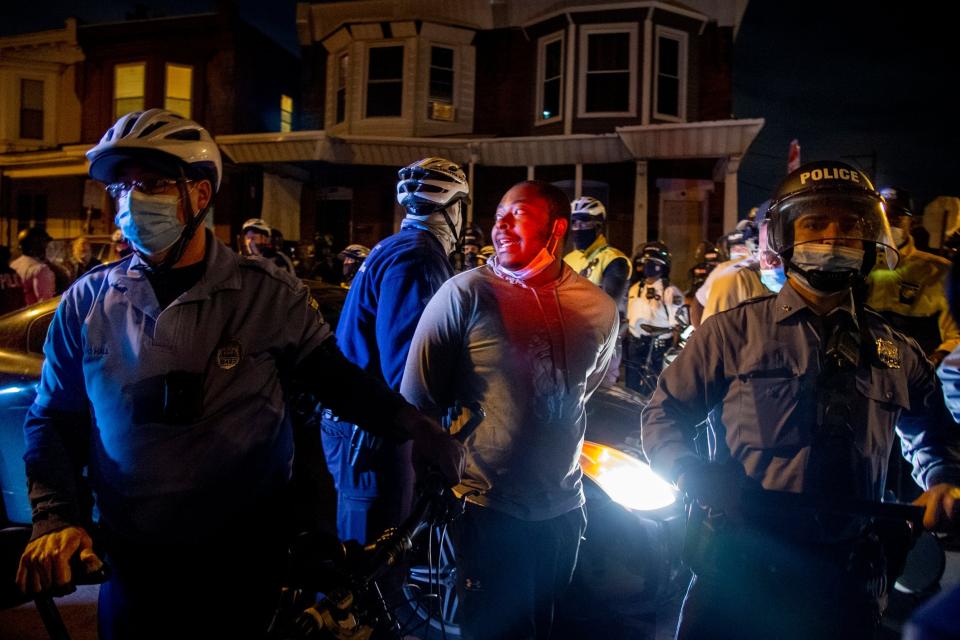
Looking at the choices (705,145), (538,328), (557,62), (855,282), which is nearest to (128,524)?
(538,328)

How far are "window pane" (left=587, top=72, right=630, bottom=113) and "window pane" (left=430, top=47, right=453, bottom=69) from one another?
4.04 m

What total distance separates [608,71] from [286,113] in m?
12.9

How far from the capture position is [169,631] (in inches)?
77.5

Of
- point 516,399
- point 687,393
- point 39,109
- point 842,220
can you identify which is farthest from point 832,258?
point 39,109

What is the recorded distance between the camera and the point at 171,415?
76.2 inches

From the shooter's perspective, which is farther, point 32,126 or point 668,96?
point 32,126

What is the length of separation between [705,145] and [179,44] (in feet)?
54.9

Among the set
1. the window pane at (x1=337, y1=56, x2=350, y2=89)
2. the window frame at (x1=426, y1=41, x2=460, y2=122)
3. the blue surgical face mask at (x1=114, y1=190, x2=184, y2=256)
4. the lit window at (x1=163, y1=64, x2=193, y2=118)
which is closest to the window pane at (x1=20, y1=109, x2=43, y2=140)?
the lit window at (x1=163, y1=64, x2=193, y2=118)

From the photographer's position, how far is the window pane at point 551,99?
56.9 feet

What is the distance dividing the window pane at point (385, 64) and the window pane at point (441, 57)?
954 millimetres

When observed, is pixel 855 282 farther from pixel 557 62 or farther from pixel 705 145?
pixel 557 62

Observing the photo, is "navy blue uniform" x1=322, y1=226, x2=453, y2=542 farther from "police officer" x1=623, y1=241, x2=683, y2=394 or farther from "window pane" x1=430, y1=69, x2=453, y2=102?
"window pane" x1=430, y1=69, x2=453, y2=102

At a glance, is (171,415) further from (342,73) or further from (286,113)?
(286,113)

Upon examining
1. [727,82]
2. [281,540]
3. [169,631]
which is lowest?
[169,631]
